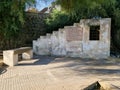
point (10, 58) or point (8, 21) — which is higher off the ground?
point (8, 21)

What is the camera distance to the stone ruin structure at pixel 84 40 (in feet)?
48.2

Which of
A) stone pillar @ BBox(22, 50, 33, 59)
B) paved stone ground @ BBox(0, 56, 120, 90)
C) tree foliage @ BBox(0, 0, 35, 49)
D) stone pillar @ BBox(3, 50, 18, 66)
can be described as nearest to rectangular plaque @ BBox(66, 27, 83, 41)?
stone pillar @ BBox(22, 50, 33, 59)

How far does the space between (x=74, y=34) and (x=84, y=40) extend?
2.37 feet

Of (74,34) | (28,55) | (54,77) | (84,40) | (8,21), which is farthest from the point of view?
(8,21)

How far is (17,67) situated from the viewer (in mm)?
11750

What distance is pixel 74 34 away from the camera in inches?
607

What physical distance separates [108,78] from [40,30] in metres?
11.3

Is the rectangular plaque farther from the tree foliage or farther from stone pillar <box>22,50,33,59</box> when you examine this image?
the tree foliage

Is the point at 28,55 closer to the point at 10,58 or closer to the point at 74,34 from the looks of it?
the point at 10,58

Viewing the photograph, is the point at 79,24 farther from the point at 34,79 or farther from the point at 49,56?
the point at 34,79

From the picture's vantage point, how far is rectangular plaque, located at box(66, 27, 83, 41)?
15256mm

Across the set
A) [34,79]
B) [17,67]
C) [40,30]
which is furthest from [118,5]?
[34,79]

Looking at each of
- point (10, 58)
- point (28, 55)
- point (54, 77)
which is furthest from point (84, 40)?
point (54, 77)

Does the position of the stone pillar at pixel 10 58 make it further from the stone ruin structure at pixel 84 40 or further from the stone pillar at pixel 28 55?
the stone ruin structure at pixel 84 40
